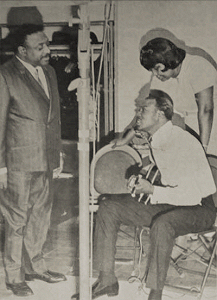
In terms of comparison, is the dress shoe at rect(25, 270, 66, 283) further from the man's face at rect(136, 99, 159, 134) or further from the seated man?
the man's face at rect(136, 99, 159, 134)

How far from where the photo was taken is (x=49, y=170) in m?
4.20

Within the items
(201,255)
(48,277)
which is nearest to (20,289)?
(48,277)

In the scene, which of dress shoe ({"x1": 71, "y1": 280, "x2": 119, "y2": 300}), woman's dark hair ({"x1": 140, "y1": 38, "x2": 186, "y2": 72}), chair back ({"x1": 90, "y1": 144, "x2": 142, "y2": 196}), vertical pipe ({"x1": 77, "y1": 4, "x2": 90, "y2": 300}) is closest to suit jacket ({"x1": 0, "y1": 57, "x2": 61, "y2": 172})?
chair back ({"x1": 90, "y1": 144, "x2": 142, "y2": 196})

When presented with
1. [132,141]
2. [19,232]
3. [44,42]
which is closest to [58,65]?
[44,42]

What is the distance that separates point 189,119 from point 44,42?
128 cm

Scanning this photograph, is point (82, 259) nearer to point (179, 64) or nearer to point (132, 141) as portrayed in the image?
point (132, 141)

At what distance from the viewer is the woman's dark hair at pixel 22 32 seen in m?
4.11

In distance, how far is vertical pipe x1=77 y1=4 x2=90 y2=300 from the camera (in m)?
3.65

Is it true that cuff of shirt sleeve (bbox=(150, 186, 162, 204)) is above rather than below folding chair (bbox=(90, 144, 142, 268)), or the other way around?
below

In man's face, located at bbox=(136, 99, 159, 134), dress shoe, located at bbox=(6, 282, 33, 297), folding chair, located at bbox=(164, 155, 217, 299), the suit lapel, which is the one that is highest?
the suit lapel

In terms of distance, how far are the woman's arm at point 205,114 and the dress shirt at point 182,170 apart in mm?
73

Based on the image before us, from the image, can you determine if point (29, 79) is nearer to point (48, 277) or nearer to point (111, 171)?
point (111, 171)

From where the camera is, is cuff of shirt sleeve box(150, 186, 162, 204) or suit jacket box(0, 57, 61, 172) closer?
cuff of shirt sleeve box(150, 186, 162, 204)

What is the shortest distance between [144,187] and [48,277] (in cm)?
108
